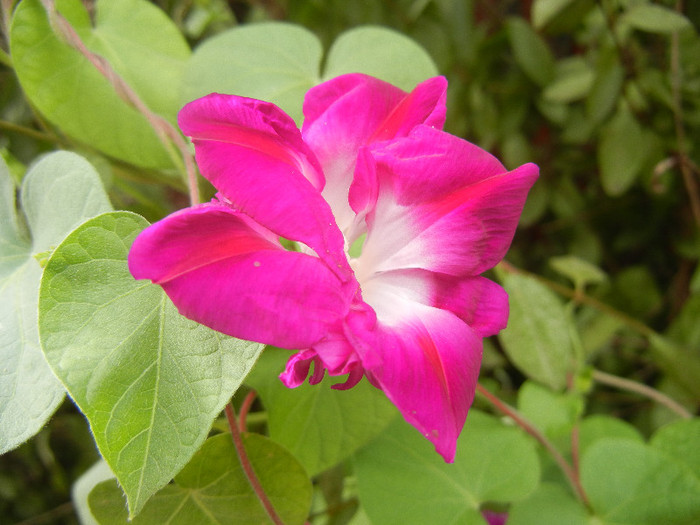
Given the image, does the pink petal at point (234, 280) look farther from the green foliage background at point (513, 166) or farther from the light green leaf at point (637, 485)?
the light green leaf at point (637, 485)

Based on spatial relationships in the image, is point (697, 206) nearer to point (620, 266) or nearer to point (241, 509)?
point (620, 266)

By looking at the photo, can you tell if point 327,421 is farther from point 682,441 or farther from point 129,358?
point 682,441

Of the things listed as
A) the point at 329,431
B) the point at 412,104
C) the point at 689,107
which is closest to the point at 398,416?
the point at 329,431

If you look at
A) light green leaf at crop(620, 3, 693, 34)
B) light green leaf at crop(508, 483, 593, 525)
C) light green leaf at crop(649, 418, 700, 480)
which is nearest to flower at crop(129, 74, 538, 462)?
light green leaf at crop(508, 483, 593, 525)

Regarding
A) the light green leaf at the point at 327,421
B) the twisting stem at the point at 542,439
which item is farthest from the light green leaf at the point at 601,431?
the light green leaf at the point at 327,421

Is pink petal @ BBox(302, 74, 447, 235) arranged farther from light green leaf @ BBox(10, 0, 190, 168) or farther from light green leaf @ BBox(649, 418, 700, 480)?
light green leaf @ BBox(649, 418, 700, 480)
